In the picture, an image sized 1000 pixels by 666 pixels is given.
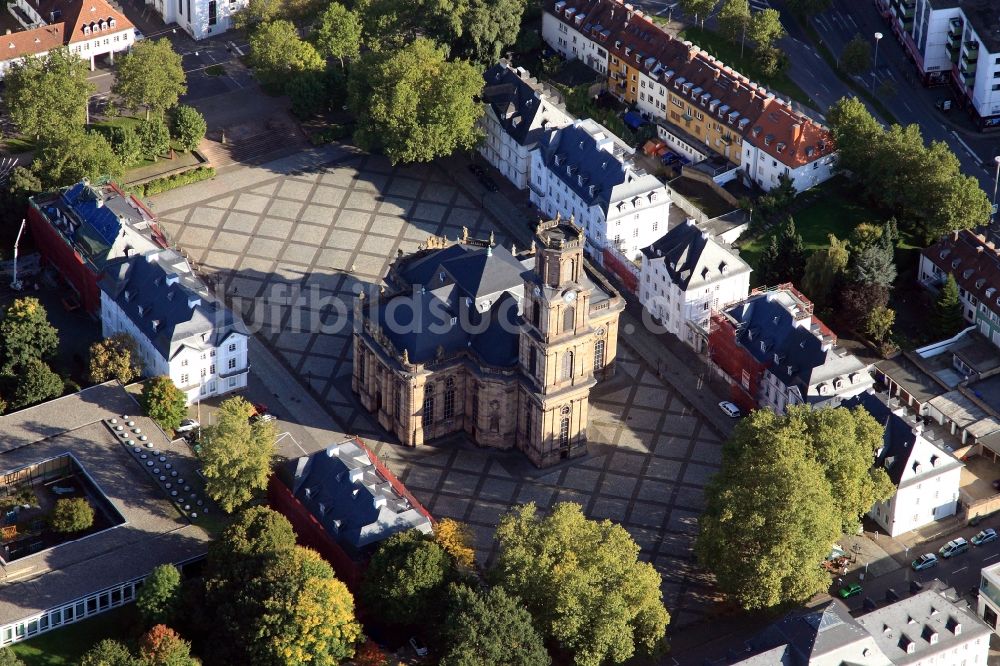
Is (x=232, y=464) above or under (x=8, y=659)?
above

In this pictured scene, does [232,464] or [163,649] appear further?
[232,464]

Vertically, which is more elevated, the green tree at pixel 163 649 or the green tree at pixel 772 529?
the green tree at pixel 772 529

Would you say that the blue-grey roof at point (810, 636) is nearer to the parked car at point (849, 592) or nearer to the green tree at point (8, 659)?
the parked car at point (849, 592)

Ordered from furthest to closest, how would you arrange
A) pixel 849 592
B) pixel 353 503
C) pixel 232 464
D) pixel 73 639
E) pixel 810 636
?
pixel 849 592
pixel 232 464
pixel 353 503
pixel 73 639
pixel 810 636

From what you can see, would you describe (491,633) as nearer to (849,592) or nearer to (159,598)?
(159,598)

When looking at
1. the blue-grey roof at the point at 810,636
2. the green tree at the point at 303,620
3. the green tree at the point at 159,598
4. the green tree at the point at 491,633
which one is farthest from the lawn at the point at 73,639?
the blue-grey roof at the point at 810,636

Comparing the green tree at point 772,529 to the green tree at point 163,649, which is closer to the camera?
the green tree at point 163,649

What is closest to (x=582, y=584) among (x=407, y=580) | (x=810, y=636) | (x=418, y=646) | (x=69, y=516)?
(x=407, y=580)
